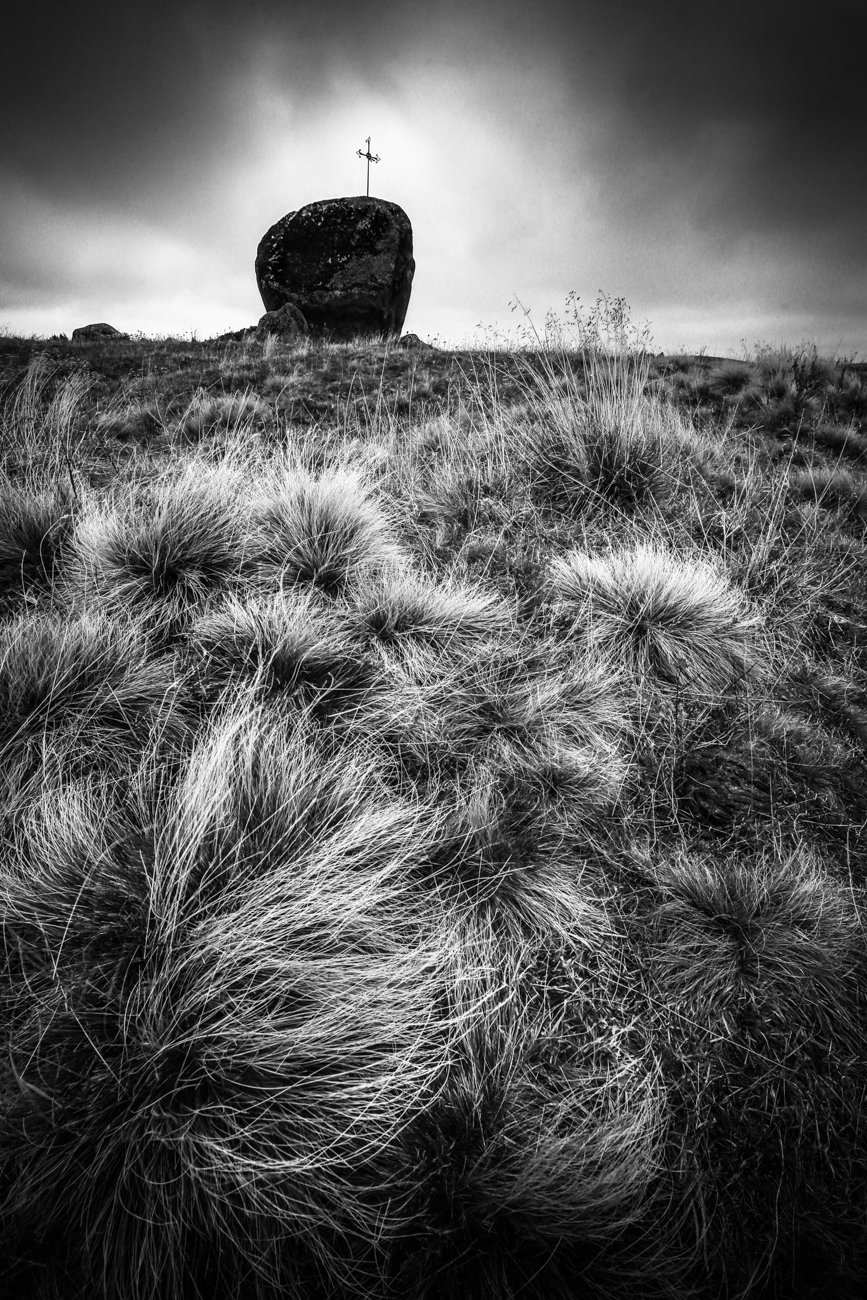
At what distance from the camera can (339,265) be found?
16250mm

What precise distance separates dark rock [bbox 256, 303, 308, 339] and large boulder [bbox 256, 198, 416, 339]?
1.05 metres

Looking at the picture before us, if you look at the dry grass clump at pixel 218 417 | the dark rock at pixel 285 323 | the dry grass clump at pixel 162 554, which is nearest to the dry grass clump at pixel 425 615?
the dry grass clump at pixel 162 554

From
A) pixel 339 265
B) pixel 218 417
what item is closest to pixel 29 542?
pixel 218 417

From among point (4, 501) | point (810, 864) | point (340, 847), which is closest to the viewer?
point (340, 847)

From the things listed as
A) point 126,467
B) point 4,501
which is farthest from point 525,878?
point 126,467

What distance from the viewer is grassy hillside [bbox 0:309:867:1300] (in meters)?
0.99

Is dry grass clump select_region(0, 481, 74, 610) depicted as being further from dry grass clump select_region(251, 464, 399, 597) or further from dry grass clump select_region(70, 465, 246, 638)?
dry grass clump select_region(251, 464, 399, 597)

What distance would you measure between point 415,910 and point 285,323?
1552cm

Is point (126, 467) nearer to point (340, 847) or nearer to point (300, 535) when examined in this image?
point (300, 535)

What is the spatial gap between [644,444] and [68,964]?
12.8ft

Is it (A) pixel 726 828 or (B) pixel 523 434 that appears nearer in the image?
(A) pixel 726 828

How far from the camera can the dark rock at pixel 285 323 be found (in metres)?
13.4

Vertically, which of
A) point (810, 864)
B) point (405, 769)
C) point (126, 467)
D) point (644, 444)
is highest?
point (644, 444)

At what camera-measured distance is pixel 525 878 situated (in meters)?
1.53
